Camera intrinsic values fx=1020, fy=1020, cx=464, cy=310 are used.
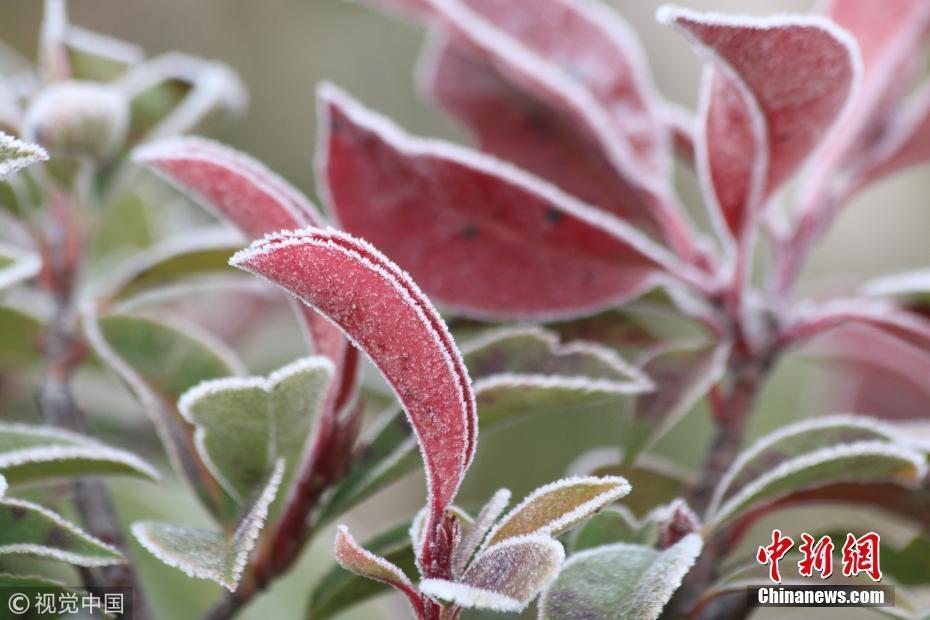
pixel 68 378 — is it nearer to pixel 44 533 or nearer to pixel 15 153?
pixel 44 533

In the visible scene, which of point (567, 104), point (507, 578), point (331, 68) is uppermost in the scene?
point (331, 68)

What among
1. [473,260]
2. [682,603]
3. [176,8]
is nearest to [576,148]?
[473,260]

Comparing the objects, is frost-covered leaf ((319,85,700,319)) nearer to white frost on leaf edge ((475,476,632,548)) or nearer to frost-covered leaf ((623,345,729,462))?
frost-covered leaf ((623,345,729,462))

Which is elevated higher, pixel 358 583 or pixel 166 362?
pixel 166 362

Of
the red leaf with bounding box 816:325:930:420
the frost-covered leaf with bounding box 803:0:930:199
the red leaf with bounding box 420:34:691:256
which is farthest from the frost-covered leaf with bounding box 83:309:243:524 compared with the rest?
the red leaf with bounding box 816:325:930:420

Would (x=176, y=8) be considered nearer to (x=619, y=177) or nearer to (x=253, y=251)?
(x=619, y=177)

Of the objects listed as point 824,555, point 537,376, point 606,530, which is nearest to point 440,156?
point 537,376
